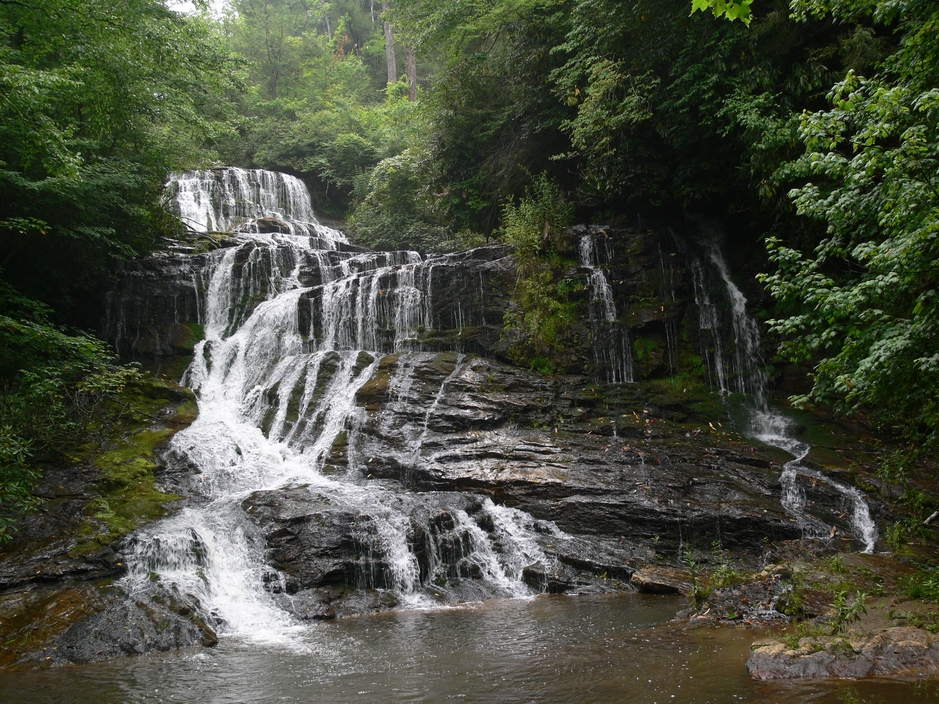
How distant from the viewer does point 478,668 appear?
16.7 ft

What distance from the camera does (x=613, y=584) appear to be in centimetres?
807

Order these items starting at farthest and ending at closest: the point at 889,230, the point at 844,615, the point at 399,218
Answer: the point at 399,218 < the point at 889,230 < the point at 844,615

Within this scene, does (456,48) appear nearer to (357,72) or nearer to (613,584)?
(613,584)

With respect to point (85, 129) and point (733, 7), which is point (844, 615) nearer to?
point (733, 7)

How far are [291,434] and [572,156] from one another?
31.7 ft

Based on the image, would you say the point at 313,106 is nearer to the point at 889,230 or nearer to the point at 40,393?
the point at 40,393

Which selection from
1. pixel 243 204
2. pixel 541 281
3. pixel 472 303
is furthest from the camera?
pixel 243 204

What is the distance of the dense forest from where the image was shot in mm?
6090

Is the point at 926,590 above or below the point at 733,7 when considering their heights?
below

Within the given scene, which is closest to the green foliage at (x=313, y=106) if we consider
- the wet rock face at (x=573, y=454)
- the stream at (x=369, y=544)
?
the stream at (x=369, y=544)

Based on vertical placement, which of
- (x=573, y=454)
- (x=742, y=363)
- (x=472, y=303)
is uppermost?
(x=472, y=303)

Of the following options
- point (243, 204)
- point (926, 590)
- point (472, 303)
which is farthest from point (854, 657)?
point (243, 204)

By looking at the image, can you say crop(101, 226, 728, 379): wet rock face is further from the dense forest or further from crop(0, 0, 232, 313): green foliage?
crop(0, 0, 232, 313): green foliage

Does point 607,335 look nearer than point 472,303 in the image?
Yes
